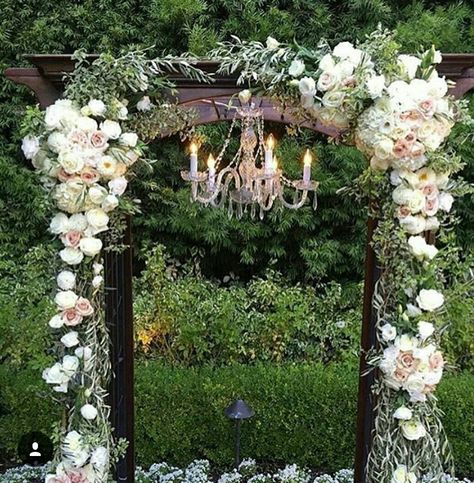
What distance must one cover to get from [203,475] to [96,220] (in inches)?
74.9

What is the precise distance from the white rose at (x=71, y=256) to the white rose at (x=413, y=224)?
1019mm

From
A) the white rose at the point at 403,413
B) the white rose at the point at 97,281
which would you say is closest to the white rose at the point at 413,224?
the white rose at the point at 403,413

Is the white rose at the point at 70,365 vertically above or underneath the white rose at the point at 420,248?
underneath

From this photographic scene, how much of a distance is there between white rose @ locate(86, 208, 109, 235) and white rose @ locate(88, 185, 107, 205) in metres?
0.03

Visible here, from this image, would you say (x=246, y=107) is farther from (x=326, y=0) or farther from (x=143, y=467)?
(x=326, y=0)

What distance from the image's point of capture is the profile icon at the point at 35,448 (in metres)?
3.19

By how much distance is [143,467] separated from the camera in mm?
3584

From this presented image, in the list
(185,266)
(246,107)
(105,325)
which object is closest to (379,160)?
(246,107)

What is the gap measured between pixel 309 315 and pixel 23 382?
1.93 meters

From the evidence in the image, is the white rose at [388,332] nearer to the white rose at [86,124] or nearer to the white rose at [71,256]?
the white rose at [71,256]

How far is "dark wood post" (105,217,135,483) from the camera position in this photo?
7.86ft

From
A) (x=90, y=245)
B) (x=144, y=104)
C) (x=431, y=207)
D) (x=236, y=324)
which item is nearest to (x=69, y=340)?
(x=90, y=245)

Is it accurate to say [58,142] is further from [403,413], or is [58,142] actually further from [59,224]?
[403,413]

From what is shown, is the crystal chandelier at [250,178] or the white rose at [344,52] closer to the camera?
the white rose at [344,52]
